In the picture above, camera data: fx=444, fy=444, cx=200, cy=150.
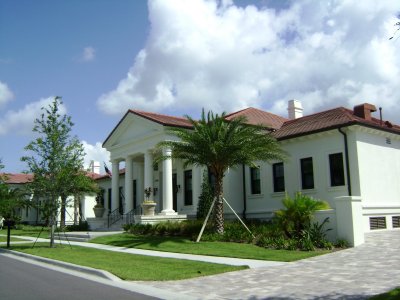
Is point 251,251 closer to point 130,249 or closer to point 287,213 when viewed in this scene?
point 287,213

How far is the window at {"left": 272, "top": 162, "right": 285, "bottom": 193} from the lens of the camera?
2461 centimetres

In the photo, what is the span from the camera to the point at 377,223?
20.9 metres

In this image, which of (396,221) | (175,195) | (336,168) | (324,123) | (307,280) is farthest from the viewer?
(175,195)

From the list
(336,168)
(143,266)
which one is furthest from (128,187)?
(143,266)

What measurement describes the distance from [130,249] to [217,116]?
692cm

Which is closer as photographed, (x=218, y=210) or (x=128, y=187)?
(x=218, y=210)

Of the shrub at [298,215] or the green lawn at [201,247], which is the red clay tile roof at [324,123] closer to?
the shrub at [298,215]

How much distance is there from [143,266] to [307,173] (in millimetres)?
12923

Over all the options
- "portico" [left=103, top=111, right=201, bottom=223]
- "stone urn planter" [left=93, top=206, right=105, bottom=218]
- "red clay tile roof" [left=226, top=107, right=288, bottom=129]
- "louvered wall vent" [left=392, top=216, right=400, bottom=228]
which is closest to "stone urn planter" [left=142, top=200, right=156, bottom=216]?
"portico" [left=103, top=111, right=201, bottom=223]

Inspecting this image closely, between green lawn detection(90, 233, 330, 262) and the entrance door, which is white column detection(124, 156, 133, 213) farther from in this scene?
green lawn detection(90, 233, 330, 262)

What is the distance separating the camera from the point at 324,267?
11891 mm

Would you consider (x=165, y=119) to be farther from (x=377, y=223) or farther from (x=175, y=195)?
(x=377, y=223)

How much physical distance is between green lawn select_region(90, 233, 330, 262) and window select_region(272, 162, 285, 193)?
6.99 m

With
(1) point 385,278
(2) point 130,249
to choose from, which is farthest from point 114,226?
(1) point 385,278
